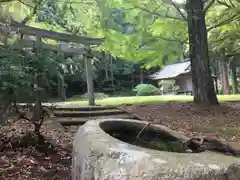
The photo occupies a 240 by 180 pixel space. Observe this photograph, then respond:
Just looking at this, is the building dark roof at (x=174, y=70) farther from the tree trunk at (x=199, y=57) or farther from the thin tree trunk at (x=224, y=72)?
the tree trunk at (x=199, y=57)

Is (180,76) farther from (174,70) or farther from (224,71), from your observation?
(224,71)

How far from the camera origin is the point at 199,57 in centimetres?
1023

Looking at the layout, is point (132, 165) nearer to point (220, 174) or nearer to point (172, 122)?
point (220, 174)

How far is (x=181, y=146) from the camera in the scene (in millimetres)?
3244

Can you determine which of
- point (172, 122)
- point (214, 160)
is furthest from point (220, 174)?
point (172, 122)

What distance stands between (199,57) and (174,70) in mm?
17169

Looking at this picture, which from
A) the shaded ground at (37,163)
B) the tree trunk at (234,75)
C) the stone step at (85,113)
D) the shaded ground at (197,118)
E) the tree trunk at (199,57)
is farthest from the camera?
the tree trunk at (234,75)

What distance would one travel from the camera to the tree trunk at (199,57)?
1016 cm

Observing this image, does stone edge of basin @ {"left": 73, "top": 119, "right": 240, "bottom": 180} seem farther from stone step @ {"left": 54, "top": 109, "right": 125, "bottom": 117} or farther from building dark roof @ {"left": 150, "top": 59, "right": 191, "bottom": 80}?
building dark roof @ {"left": 150, "top": 59, "right": 191, "bottom": 80}

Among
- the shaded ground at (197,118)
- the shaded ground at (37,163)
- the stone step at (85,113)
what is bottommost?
the shaded ground at (37,163)

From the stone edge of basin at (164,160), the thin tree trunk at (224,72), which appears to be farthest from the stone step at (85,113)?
the thin tree trunk at (224,72)

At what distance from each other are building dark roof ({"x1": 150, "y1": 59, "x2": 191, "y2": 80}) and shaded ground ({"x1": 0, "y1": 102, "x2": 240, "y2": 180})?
609 inches

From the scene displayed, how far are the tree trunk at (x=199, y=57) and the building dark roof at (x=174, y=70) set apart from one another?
48.9 feet

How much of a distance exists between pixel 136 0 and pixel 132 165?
1022cm
